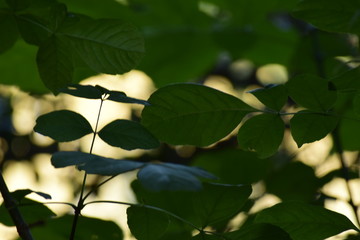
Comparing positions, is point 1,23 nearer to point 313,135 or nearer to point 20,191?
point 20,191

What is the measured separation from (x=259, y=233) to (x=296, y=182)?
13.3 inches

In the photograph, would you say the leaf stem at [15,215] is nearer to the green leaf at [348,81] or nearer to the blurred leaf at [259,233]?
the blurred leaf at [259,233]

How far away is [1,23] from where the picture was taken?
1.99 feet

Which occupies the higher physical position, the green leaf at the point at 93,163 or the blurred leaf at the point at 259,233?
the green leaf at the point at 93,163

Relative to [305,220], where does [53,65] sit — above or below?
above

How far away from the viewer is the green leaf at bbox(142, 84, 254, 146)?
575 mm

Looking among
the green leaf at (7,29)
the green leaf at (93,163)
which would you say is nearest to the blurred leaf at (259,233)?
the green leaf at (93,163)

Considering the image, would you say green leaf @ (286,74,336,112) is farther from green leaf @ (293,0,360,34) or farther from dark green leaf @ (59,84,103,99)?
dark green leaf @ (59,84,103,99)

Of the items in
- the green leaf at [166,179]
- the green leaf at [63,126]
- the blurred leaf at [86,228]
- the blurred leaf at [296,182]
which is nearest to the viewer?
the green leaf at [166,179]

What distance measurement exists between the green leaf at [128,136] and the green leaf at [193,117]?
0.02 meters

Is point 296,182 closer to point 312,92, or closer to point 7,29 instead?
point 312,92

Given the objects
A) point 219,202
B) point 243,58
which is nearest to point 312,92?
point 219,202

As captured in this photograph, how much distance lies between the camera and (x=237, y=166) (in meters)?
0.90

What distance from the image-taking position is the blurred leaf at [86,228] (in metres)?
0.67
